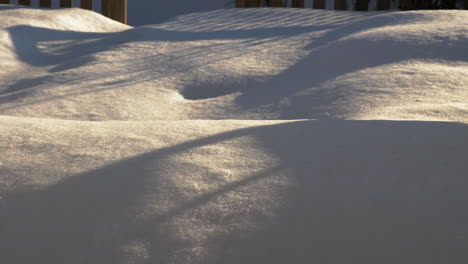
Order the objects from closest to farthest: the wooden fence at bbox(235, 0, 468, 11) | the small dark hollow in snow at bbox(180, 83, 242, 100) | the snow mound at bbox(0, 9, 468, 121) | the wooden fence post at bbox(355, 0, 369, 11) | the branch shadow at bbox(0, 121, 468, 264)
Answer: the branch shadow at bbox(0, 121, 468, 264), the snow mound at bbox(0, 9, 468, 121), the small dark hollow in snow at bbox(180, 83, 242, 100), the wooden fence at bbox(235, 0, 468, 11), the wooden fence post at bbox(355, 0, 369, 11)

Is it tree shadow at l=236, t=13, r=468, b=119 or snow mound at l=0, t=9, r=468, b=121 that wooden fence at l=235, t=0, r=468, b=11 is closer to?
snow mound at l=0, t=9, r=468, b=121

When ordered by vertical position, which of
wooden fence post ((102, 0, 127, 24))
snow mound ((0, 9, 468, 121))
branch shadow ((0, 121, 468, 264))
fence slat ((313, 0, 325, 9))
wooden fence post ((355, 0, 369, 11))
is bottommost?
branch shadow ((0, 121, 468, 264))

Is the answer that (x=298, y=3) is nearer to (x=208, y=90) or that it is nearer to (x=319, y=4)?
(x=319, y=4)

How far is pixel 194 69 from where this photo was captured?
2.86 metres

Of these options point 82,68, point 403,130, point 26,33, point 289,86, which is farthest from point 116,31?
point 403,130

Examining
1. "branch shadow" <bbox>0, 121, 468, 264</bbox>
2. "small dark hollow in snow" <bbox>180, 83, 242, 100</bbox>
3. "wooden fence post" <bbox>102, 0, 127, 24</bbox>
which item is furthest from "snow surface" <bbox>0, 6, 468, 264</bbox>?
"wooden fence post" <bbox>102, 0, 127, 24</bbox>

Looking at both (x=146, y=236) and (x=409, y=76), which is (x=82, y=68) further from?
(x=146, y=236)

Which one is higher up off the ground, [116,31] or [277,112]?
[116,31]

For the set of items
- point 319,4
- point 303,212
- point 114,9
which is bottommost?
point 303,212

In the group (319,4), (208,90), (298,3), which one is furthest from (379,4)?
(208,90)

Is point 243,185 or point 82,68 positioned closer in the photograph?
point 243,185

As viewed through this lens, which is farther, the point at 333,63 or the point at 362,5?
the point at 362,5

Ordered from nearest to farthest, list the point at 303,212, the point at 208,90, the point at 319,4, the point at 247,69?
1. the point at 303,212
2. the point at 208,90
3. the point at 247,69
4. the point at 319,4

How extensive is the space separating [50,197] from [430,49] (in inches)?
91.7
